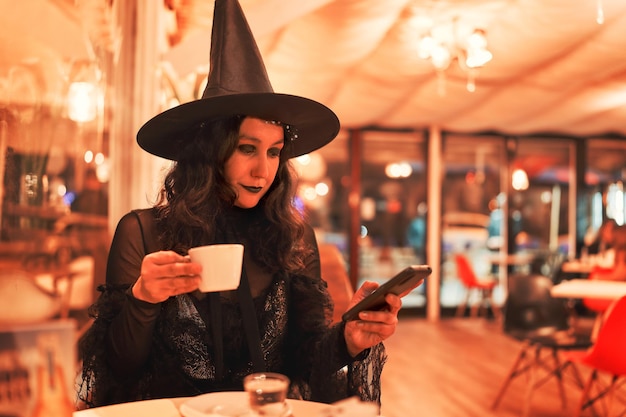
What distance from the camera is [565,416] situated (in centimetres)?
375

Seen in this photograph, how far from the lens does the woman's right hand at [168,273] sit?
1065mm

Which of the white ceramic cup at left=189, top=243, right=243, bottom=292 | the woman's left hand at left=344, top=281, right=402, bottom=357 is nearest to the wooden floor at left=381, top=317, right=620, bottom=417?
the woman's left hand at left=344, top=281, right=402, bottom=357

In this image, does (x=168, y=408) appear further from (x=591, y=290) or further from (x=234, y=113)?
(x=591, y=290)

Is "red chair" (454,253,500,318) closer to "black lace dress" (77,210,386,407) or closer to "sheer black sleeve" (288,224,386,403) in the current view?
"sheer black sleeve" (288,224,386,403)

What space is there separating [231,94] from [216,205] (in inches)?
13.1

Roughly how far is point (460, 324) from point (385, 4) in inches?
212

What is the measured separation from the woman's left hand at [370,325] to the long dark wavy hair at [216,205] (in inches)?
13.9

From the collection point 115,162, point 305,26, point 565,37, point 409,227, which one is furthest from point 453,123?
point 115,162

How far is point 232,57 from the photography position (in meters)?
1.58

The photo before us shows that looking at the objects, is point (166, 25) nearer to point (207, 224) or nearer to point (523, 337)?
point (207, 224)

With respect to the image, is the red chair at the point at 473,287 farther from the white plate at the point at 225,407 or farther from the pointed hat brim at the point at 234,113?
the white plate at the point at 225,407

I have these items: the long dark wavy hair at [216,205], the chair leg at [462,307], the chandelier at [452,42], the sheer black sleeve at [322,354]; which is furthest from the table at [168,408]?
the chair leg at [462,307]

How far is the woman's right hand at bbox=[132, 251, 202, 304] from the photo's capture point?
107 cm

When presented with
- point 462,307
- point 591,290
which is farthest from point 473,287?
point 591,290
